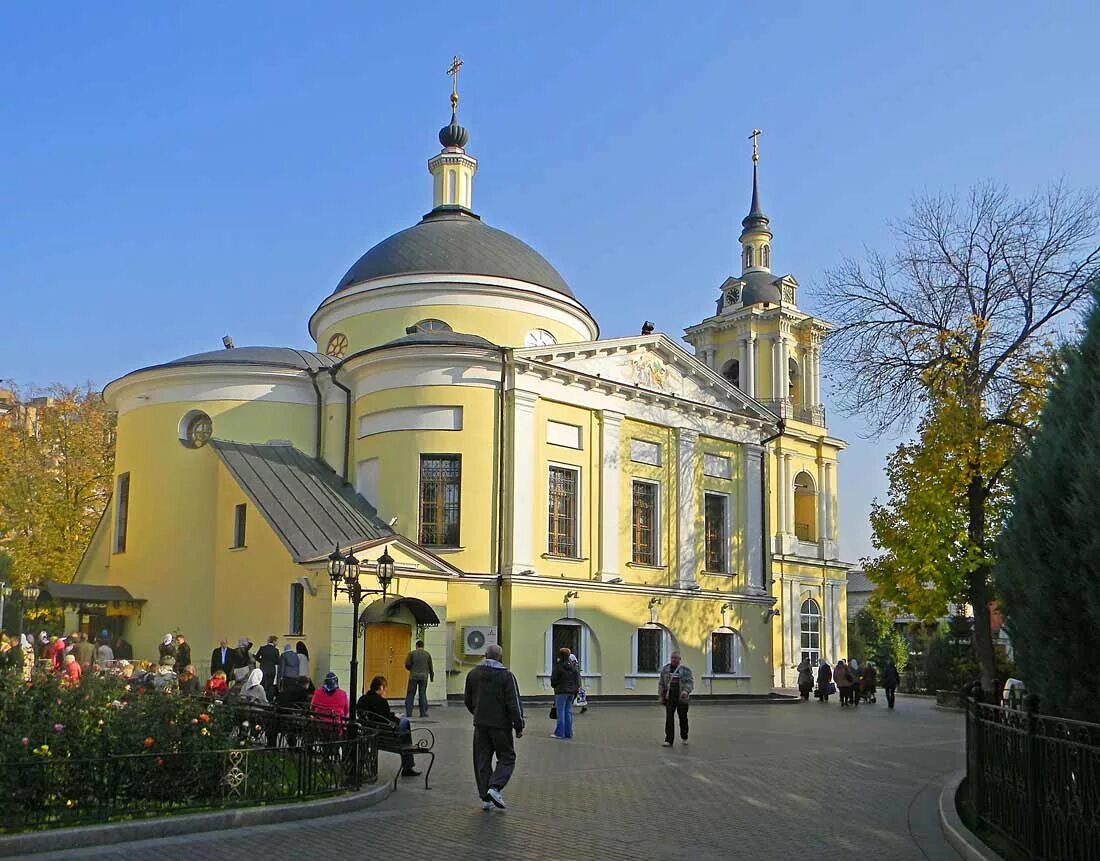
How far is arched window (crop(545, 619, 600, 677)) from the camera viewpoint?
33500 mm

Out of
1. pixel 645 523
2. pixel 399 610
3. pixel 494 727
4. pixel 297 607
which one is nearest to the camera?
pixel 494 727

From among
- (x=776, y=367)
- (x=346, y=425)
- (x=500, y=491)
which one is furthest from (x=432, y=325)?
(x=776, y=367)

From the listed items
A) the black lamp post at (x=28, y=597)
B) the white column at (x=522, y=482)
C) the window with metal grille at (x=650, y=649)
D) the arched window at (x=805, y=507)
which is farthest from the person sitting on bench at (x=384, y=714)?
the arched window at (x=805, y=507)

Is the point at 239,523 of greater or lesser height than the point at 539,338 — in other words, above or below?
below

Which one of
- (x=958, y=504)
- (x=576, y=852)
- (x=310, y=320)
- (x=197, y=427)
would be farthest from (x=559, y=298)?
(x=576, y=852)

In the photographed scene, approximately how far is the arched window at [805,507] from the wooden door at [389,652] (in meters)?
26.5

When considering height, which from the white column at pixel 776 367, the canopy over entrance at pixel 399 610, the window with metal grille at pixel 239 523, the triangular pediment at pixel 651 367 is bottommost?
the canopy over entrance at pixel 399 610

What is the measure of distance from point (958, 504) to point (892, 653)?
1731 inches

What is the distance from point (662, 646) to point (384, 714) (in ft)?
73.6

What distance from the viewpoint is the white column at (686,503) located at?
37.5 meters

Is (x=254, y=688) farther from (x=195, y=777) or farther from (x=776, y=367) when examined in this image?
(x=776, y=367)

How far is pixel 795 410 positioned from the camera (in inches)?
2035

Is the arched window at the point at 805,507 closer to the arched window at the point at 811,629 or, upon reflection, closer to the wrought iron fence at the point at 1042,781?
the arched window at the point at 811,629

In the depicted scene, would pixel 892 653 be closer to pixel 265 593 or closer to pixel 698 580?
pixel 698 580
